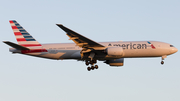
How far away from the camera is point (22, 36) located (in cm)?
4522

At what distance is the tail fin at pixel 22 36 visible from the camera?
147 feet

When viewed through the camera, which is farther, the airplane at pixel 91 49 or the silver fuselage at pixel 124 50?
the silver fuselage at pixel 124 50

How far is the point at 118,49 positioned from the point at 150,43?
5334 mm

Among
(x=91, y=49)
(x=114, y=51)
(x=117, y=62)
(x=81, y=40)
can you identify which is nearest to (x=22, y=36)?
(x=81, y=40)

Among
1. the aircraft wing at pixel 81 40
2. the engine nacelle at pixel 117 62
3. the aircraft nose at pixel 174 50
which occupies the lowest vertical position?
the engine nacelle at pixel 117 62

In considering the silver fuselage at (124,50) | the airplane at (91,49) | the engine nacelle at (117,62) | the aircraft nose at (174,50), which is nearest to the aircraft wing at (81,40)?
the airplane at (91,49)

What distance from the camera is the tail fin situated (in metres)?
44.7

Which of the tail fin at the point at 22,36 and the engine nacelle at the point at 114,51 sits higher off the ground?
the tail fin at the point at 22,36

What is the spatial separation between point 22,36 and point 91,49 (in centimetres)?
1111

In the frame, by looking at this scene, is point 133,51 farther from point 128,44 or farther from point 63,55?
point 63,55

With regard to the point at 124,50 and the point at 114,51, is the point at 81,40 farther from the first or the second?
the point at 124,50

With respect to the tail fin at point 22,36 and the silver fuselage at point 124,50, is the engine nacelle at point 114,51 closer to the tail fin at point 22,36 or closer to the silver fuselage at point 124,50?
the silver fuselage at point 124,50

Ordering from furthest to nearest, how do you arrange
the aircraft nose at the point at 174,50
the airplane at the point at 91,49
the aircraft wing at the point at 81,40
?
the aircraft nose at the point at 174,50
the airplane at the point at 91,49
the aircraft wing at the point at 81,40

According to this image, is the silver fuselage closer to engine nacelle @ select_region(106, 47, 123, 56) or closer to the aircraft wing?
engine nacelle @ select_region(106, 47, 123, 56)
